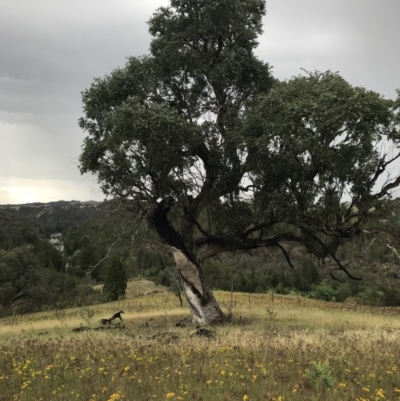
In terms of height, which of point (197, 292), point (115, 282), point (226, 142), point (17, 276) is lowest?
point (115, 282)

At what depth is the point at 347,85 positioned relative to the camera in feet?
48.7

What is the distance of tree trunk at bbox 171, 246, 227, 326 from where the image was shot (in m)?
18.4

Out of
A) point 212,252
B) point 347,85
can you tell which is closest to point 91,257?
point 212,252

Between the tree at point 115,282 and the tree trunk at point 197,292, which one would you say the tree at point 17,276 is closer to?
the tree at point 115,282

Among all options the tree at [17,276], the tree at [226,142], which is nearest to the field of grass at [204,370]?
the tree at [226,142]

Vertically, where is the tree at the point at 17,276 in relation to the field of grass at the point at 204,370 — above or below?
below

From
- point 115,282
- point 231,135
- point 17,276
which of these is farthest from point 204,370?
point 17,276

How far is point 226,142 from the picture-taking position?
1689cm

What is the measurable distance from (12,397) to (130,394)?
202cm

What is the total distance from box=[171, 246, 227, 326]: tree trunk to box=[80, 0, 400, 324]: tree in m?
0.04

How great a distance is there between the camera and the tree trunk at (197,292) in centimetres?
1838

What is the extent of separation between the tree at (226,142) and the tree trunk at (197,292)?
44 mm

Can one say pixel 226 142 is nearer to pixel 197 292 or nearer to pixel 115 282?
pixel 197 292

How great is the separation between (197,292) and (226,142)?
22.0ft
